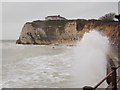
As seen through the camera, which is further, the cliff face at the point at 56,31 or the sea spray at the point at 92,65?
the cliff face at the point at 56,31

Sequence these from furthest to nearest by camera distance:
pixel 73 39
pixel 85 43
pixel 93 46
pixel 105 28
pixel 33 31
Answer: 1. pixel 33 31
2. pixel 73 39
3. pixel 105 28
4. pixel 85 43
5. pixel 93 46

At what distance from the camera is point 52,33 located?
88375 mm

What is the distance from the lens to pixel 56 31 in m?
88.1

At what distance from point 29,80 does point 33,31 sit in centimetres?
7840

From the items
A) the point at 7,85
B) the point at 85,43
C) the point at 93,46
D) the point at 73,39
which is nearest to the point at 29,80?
the point at 7,85

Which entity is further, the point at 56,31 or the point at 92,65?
the point at 56,31

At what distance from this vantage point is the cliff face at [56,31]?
81.6 metres

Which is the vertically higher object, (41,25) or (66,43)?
(41,25)

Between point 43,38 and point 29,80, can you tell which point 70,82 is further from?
point 43,38

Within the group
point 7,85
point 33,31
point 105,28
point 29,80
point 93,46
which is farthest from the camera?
point 33,31

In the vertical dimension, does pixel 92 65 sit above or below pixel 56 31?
above

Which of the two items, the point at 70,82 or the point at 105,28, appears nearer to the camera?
the point at 70,82

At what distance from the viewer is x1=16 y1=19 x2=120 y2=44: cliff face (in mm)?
81562

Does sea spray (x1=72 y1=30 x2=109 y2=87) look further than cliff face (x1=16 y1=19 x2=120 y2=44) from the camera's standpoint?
No
